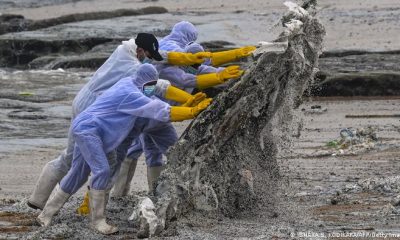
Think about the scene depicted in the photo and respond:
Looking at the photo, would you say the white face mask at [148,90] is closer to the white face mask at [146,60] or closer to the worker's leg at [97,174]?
the worker's leg at [97,174]

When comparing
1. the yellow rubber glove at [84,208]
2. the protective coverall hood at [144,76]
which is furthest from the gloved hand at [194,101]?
the yellow rubber glove at [84,208]

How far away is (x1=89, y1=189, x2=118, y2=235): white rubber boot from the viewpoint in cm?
1087

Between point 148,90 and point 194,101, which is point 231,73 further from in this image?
point 148,90

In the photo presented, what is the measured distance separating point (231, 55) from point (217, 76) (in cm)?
79

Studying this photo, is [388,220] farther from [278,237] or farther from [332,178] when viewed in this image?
[332,178]

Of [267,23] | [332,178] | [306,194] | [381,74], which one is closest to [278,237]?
[306,194]

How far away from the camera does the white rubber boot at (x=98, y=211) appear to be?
10867 mm

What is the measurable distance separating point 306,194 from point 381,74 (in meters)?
10.1

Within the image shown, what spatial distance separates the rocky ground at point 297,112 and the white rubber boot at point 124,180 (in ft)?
0.54

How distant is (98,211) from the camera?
1093 cm

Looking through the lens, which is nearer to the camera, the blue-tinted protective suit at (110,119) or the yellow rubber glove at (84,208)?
the blue-tinted protective suit at (110,119)

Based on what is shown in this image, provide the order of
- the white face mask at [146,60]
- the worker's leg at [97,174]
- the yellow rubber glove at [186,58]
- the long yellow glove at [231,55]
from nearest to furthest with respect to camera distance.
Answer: the worker's leg at [97,174]
the white face mask at [146,60]
the long yellow glove at [231,55]
the yellow rubber glove at [186,58]

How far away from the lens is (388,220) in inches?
430

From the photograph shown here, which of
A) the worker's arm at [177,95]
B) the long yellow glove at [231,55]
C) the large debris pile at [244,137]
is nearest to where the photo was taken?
the large debris pile at [244,137]
